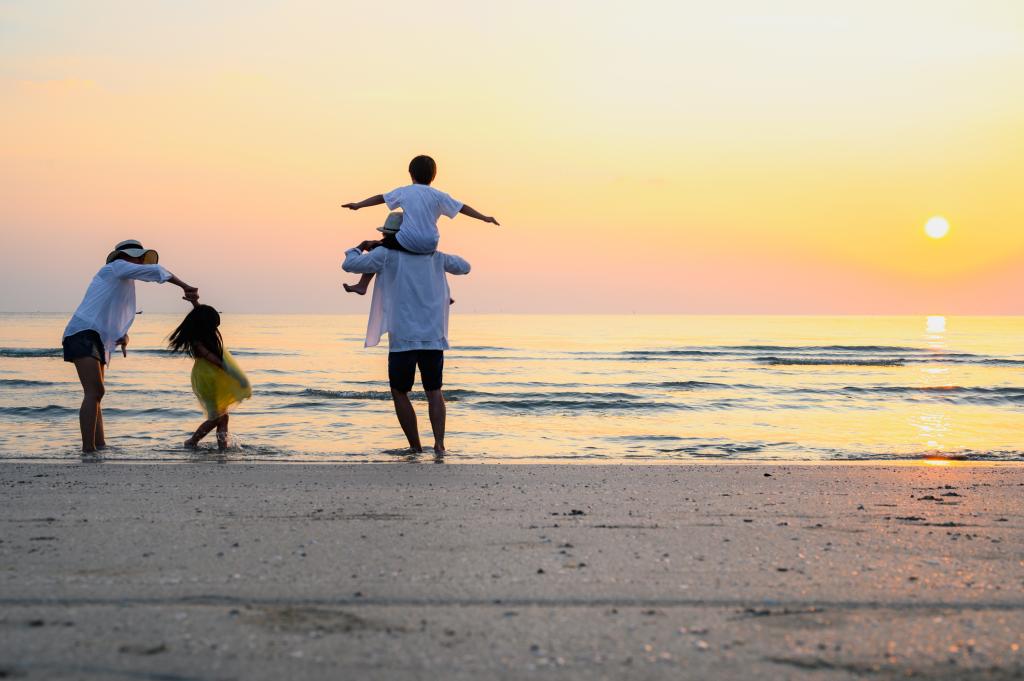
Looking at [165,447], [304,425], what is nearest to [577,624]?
[165,447]

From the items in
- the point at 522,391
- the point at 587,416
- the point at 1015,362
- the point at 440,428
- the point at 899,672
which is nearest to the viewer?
the point at 899,672

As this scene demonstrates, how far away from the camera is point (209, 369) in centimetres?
741

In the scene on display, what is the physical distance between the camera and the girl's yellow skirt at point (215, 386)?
291 inches

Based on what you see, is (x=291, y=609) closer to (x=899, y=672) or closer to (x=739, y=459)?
(x=899, y=672)

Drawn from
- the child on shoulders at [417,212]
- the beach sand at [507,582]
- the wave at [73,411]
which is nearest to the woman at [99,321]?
the child on shoulders at [417,212]

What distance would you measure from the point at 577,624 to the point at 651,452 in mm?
5541

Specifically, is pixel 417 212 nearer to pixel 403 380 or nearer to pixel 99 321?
pixel 403 380

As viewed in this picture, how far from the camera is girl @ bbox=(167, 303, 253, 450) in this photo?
24.2 feet

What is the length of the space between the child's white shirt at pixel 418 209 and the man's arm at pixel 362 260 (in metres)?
0.19

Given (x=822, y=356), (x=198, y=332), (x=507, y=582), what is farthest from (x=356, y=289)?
(x=822, y=356)

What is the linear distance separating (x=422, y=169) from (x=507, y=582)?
14.4 ft

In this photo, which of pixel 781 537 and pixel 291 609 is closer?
pixel 291 609

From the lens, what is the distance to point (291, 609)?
2.61m

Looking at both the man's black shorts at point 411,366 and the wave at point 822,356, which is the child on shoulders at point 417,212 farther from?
the wave at point 822,356
